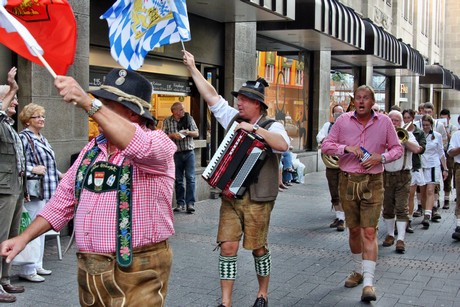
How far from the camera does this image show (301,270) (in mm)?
7457

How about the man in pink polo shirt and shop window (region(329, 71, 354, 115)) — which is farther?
shop window (region(329, 71, 354, 115))

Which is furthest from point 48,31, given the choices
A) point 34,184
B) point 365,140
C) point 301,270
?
point 301,270

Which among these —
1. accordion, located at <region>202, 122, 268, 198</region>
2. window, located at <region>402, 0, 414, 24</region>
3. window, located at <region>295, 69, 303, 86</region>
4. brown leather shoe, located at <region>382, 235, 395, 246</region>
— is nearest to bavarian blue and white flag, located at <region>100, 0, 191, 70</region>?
accordion, located at <region>202, 122, 268, 198</region>

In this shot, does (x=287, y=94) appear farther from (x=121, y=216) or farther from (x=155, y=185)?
(x=121, y=216)

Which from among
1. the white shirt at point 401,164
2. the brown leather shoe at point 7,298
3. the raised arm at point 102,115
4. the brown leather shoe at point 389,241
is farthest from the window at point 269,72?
the raised arm at point 102,115

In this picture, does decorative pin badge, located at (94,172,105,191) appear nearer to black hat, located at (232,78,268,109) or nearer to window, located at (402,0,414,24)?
black hat, located at (232,78,268,109)

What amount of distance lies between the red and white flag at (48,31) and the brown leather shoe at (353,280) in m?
4.17

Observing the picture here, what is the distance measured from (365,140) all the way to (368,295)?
1533 mm

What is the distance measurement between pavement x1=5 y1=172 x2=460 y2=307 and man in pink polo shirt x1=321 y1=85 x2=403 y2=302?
0.39m

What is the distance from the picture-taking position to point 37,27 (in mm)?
3734

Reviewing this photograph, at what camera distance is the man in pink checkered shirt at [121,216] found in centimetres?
332

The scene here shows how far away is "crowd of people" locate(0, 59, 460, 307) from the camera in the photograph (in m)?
3.32

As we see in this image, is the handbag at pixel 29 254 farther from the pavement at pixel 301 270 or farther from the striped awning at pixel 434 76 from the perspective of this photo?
the striped awning at pixel 434 76

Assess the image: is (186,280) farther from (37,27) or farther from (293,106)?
(293,106)
